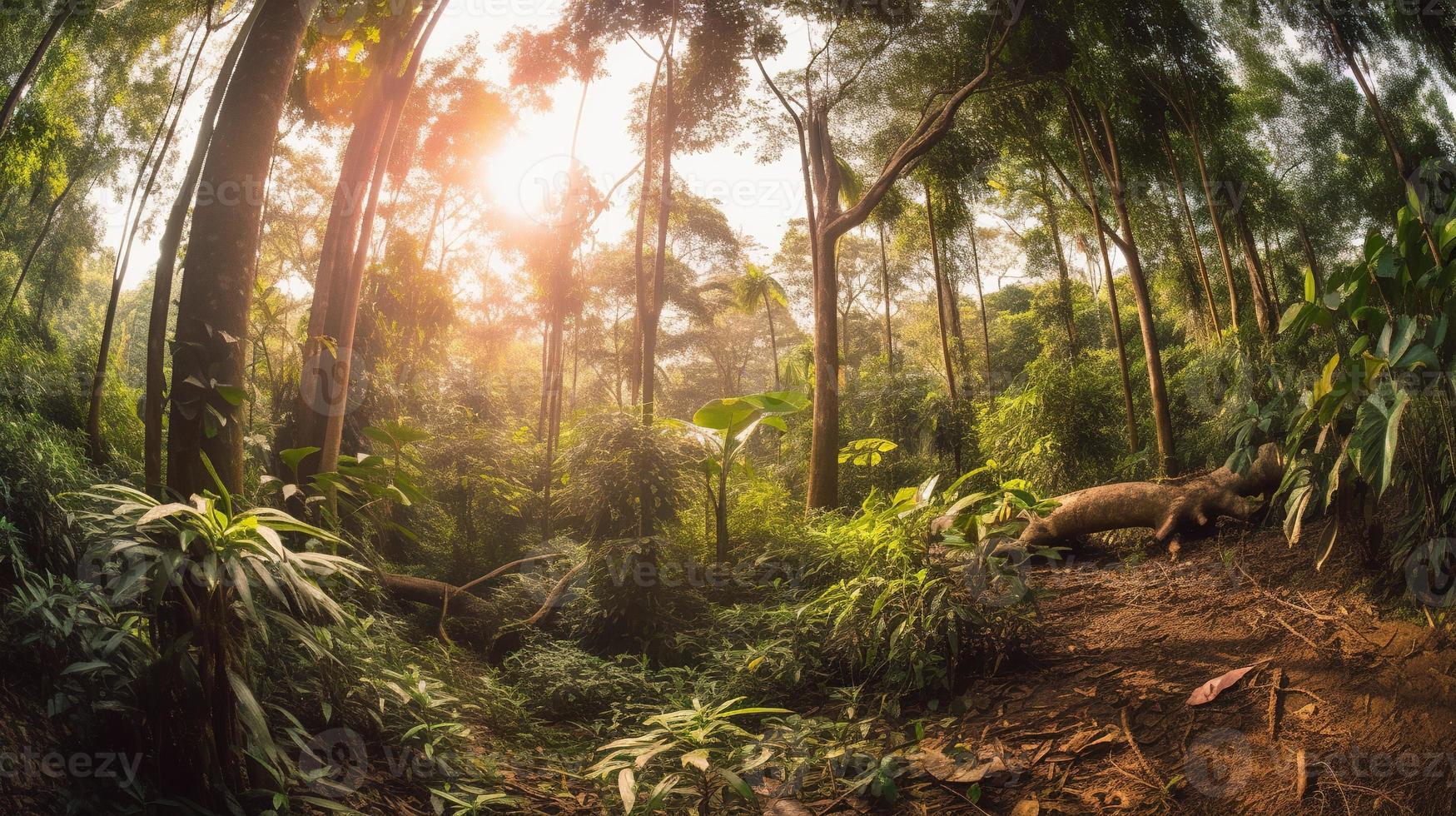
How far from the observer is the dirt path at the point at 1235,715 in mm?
2031

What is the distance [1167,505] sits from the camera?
4.88m

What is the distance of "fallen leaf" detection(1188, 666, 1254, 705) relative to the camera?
100 inches

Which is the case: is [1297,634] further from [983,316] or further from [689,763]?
[983,316]

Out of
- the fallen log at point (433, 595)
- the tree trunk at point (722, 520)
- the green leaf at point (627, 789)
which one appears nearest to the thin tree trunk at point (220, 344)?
the green leaf at point (627, 789)

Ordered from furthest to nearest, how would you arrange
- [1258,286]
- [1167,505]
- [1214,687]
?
[1258,286], [1167,505], [1214,687]

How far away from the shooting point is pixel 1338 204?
17.4 m

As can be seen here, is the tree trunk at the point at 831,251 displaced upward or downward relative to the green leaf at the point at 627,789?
upward

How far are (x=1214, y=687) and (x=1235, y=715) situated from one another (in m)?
0.16

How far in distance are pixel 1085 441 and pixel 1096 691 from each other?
5868 mm

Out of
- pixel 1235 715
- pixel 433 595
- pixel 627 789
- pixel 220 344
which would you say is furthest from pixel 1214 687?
pixel 433 595

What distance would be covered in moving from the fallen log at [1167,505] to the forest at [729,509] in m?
0.02

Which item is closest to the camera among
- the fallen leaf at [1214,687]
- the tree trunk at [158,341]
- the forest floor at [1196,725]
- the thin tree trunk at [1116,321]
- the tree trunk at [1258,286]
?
the forest floor at [1196,725]

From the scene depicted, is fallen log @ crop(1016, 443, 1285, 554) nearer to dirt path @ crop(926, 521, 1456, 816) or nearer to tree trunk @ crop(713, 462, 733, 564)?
dirt path @ crop(926, 521, 1456, 816)

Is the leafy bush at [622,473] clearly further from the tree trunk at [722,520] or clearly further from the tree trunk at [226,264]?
the tree trunk at [226,264]
